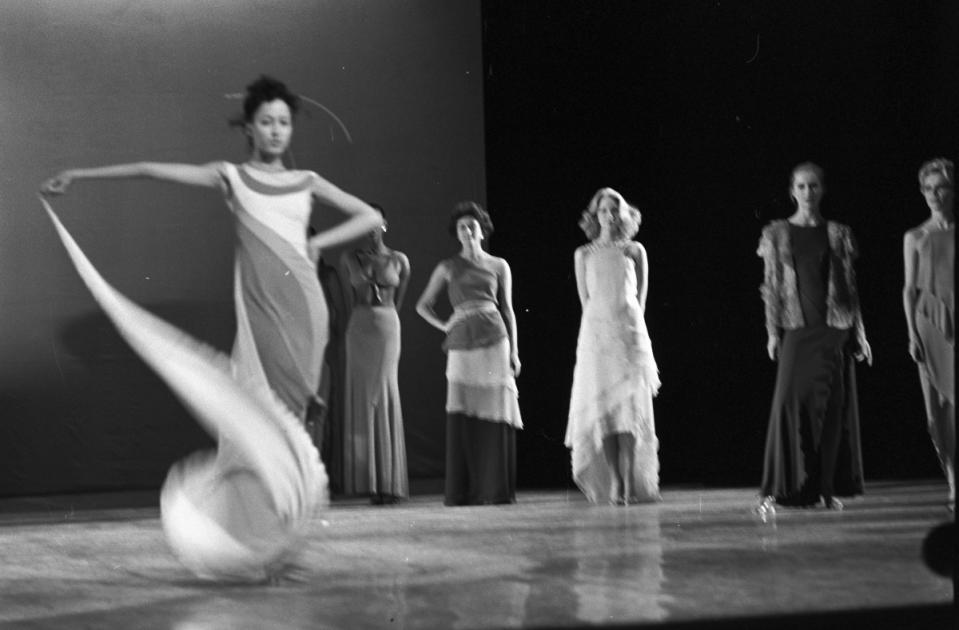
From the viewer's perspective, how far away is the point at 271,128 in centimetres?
420

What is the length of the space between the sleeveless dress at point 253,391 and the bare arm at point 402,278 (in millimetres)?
3155

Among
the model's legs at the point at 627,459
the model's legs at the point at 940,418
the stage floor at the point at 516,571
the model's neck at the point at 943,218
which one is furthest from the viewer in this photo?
the model's legs at the point at 627,459

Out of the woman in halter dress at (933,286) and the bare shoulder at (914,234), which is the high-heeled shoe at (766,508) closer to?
the woman in halter dress at (933,286)

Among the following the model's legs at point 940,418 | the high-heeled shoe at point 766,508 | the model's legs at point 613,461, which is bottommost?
the high-heeled shoe at point 766,508

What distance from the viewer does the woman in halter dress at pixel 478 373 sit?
7.18 metres

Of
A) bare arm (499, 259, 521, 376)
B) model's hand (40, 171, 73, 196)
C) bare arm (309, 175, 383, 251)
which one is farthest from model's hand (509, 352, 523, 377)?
model's hand (40, 171, 73, 196)

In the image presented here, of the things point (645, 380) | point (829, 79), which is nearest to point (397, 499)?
point (645, 380)

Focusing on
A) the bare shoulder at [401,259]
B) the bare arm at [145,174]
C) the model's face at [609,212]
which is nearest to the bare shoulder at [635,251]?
the model's face at [609,212]

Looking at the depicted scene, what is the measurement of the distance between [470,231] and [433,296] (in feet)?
1.34

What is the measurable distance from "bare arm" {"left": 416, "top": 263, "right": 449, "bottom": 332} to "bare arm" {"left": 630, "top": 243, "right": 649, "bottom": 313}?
1016 mm

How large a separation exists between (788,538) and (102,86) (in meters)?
4.43

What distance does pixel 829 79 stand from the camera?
696cm

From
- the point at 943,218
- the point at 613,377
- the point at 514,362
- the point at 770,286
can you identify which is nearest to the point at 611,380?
the point at 613,377

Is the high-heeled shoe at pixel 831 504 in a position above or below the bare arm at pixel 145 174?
below
